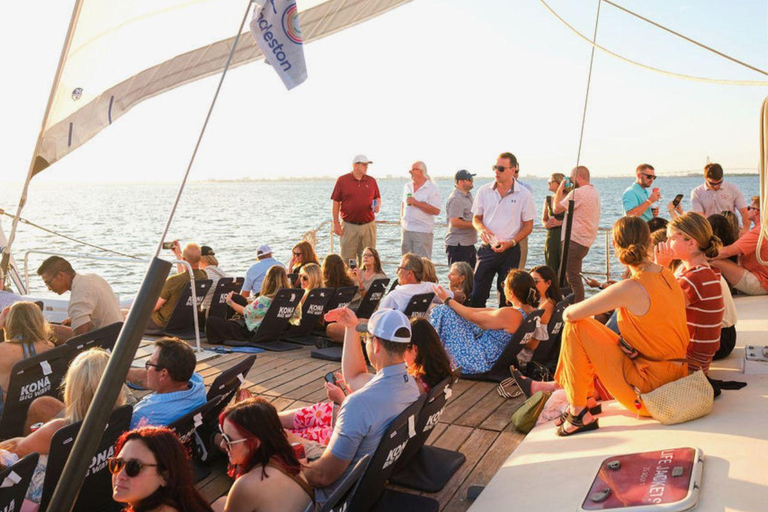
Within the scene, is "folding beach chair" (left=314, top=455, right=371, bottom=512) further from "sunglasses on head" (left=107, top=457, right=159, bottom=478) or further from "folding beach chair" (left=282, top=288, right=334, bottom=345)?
"folding beach chair" (left=282, top=288, right=334, bottom=345)

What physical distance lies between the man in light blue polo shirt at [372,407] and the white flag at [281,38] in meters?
1.40

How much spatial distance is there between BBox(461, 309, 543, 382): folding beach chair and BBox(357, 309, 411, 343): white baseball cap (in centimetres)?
222

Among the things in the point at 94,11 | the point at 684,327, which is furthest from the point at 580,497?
the point at 94,11

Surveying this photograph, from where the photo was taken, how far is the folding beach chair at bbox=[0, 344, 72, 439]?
421 cm

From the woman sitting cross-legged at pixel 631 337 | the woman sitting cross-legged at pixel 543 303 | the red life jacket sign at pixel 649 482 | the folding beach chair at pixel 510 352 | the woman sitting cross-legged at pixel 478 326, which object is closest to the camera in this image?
the red life jacket sign at pixel 649 482

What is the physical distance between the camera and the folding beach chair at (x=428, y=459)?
380cm

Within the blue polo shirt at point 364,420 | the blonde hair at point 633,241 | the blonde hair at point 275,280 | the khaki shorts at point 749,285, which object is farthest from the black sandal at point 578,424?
the khaki shorts at point 749,285

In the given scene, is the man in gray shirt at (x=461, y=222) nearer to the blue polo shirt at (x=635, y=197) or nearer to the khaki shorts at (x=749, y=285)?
the blue polo shirt at (x=635, y=197)

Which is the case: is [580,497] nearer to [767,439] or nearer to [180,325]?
[767,439]

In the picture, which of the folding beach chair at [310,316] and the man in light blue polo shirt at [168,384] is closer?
the man in light blue polo shirt at [168,384]

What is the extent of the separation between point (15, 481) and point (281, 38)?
2357 millimetres

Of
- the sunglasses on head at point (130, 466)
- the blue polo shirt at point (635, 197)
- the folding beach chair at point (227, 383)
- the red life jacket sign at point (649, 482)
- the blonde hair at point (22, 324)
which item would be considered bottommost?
the red life jacket sign at point (649, 482)

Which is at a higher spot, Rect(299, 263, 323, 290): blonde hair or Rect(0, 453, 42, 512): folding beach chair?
Rect(0, 453, 42, 512): folding beach chair

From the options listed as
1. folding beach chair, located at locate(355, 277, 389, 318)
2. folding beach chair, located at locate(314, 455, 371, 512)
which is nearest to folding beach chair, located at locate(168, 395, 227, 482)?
folding beach chair, located at locate(314, 455, 371, 512)
